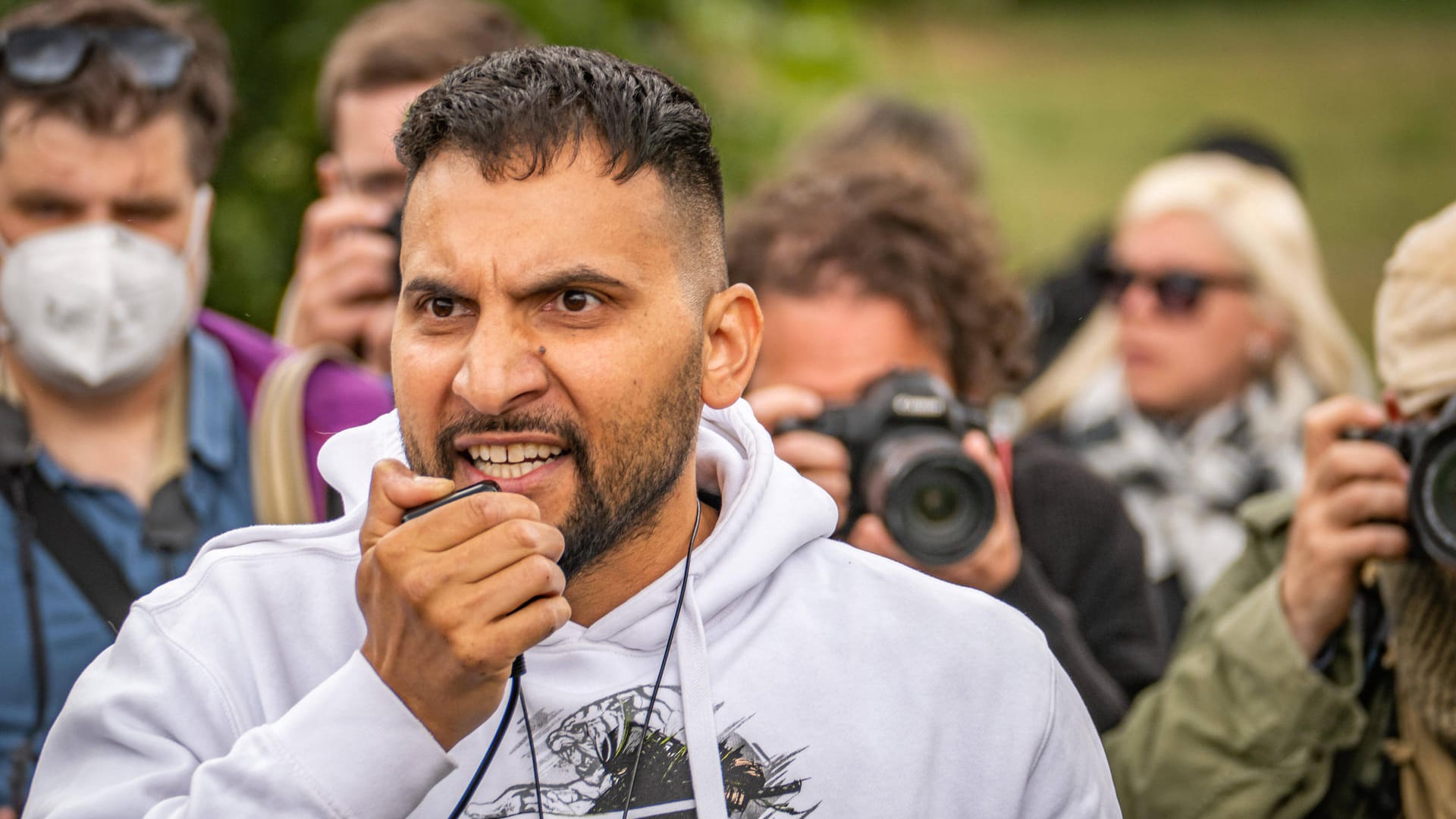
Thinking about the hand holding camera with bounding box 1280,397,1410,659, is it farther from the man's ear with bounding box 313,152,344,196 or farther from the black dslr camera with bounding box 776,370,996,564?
the man's ear with bounding box 313,152,344,196

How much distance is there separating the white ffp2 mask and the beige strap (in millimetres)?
249

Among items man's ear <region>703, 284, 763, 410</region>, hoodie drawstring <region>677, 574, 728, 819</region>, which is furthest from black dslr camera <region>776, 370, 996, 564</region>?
hoodie drawstring <region>677, 574, 728, 819</region>

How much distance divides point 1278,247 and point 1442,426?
2286 mm

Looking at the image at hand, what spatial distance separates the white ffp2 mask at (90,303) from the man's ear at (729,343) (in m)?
1.57

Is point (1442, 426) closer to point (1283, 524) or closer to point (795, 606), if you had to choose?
point (1283, 524)

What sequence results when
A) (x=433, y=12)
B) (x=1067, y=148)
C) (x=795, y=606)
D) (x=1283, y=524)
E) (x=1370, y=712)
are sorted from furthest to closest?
(x=1067, y=148)
(x=433, y=12)
(x=1283, y=524)
(x=1370, y=712)
(x=795, y=606)

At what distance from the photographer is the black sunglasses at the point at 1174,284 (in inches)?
185

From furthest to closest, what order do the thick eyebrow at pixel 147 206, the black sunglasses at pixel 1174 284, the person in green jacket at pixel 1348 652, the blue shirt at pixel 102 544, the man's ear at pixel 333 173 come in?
the black sunglasses at pixel 1174 284 < the man's ear at pixel 333 173 < the thick eyebrow at pixel 147 206 < the blue shirt at pixel 102 544 < the person in green jacket at pixel 1348 652

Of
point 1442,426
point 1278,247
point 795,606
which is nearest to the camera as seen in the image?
point 795,606

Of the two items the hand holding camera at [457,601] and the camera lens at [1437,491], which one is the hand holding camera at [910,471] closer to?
the camera lens at [1437,491]

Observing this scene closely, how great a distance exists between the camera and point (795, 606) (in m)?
2.10

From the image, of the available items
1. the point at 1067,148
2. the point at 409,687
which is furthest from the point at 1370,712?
the point at 1067,148

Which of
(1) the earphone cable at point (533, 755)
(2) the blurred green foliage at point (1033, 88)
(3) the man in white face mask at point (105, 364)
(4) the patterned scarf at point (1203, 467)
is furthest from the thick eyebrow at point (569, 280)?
(2) the blurred green foliage at point (1033, 88)

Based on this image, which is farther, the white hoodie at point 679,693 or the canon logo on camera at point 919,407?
the canon logo on camera at point 919,407
